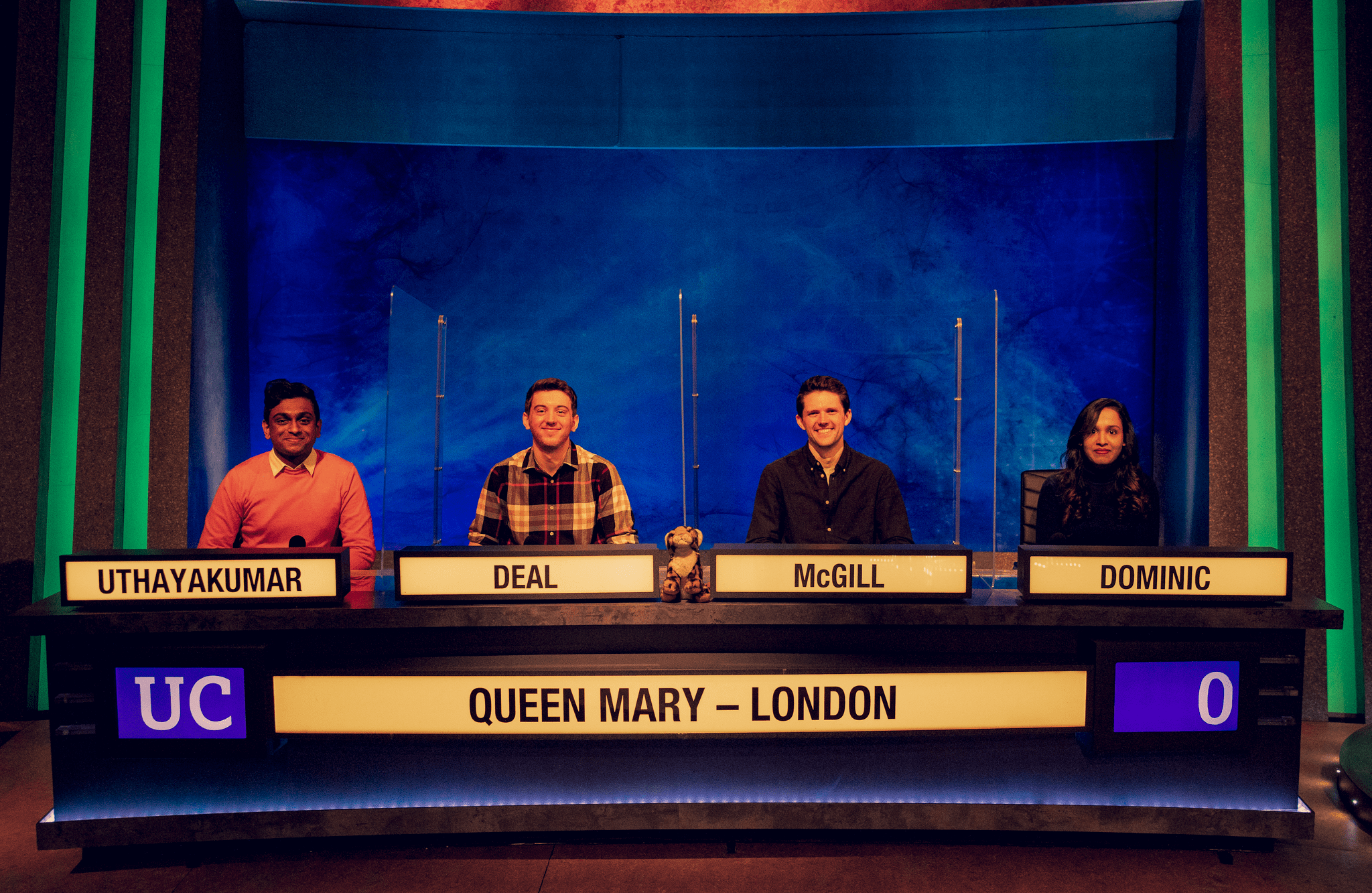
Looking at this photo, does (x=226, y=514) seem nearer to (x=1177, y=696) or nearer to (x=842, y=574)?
(x=842, y=574)

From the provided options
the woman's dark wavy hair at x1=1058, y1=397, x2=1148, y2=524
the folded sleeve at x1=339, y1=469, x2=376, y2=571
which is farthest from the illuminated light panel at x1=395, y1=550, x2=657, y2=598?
the woman's dark wavy hair at x1=1058, y1=397, x2=1148, y2=524

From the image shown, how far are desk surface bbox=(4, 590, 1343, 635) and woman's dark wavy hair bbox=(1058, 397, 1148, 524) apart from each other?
540 millimetres

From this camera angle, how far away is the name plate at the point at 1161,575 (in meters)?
1.71

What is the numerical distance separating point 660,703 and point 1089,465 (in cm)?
151

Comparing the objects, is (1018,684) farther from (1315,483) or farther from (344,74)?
(344,74)

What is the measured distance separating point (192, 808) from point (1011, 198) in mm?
4063

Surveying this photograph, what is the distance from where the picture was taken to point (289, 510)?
2350mm

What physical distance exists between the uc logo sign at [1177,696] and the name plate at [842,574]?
1.46 feet

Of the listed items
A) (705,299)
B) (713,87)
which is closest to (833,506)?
(705,299)

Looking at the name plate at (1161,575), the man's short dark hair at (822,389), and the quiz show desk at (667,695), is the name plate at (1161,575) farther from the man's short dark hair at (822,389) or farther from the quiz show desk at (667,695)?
the man's short dark hair at (822,389)

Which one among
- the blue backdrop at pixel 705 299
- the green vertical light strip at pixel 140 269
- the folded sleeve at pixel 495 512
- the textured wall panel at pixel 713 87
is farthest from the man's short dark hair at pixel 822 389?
the green vertical light strip at pixel 140 269

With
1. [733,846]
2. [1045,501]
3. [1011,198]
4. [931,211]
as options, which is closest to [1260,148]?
[1011,198]

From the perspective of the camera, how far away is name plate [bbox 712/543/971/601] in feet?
5.67

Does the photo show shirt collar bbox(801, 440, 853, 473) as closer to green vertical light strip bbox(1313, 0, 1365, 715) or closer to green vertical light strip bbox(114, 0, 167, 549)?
green vertical light strip bbox(1313, 0, 1365, 715)
